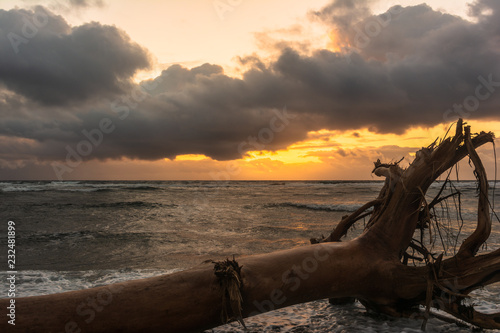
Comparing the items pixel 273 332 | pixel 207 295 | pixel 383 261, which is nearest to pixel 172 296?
pixel 207 295

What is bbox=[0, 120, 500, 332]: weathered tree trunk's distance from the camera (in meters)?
2.24

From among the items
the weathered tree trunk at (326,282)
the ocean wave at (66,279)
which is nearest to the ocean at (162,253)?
the ocean wave at (66,279)

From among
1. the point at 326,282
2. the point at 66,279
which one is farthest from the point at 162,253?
the point at 326,282

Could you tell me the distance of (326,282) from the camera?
2.77 meters

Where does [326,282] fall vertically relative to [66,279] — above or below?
above

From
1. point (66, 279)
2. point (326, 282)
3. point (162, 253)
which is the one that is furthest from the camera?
→ point (162, 253)

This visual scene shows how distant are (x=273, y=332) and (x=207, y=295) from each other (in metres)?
0.95

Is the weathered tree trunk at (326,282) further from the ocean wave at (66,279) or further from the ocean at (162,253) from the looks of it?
the ocean wave at (66,279)

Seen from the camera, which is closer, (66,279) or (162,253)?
(66,279)

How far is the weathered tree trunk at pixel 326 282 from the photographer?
2.24 m

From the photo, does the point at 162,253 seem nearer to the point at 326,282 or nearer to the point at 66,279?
the point at 66,279

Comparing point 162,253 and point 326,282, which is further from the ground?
point 326,282

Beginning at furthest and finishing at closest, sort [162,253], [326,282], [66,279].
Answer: [162,253] → [66,279] → [326,282]

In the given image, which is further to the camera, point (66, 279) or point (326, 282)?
point (66, 279)
